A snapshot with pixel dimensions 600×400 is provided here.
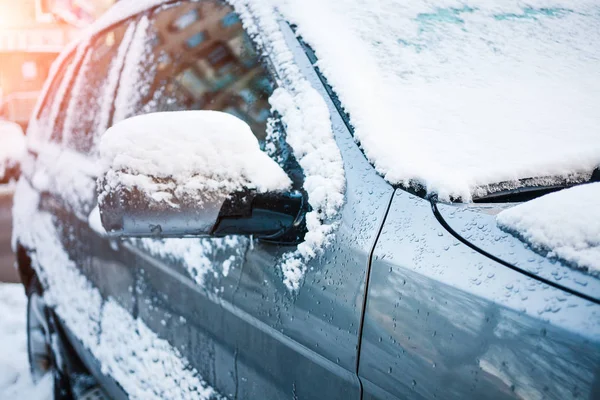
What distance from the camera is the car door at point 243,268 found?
950 millimetres

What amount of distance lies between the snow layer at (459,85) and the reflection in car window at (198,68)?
0.56 ft

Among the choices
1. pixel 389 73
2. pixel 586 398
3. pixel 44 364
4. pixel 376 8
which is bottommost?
pixel 44 364

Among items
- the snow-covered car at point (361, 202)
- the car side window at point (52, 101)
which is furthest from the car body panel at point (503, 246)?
the car side window at point (52, 101)

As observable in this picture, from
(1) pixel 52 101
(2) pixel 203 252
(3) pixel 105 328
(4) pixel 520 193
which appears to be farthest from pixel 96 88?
(4) pixel 520 193

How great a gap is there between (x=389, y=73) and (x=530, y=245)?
1.81ft

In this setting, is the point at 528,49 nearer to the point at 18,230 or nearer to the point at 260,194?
the point at 260,194

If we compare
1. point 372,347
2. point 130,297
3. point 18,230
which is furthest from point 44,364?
point 372,347

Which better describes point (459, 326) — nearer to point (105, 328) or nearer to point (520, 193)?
point (520, 193)

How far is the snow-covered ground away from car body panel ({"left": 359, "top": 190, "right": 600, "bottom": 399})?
2.60 meters

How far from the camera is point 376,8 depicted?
1328 millimetres

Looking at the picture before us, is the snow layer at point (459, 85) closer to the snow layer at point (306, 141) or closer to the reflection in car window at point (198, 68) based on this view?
the snow layer at point (306, 141)

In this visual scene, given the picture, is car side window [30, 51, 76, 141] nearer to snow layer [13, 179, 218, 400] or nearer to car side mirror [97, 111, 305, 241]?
snow layer [13, 179, 218, 400]

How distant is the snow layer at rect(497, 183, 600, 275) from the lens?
71cm

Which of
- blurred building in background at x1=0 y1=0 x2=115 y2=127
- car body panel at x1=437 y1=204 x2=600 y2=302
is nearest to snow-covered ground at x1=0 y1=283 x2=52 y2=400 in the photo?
car body panel at x1=437 y1=204 x2=600 y2=302
